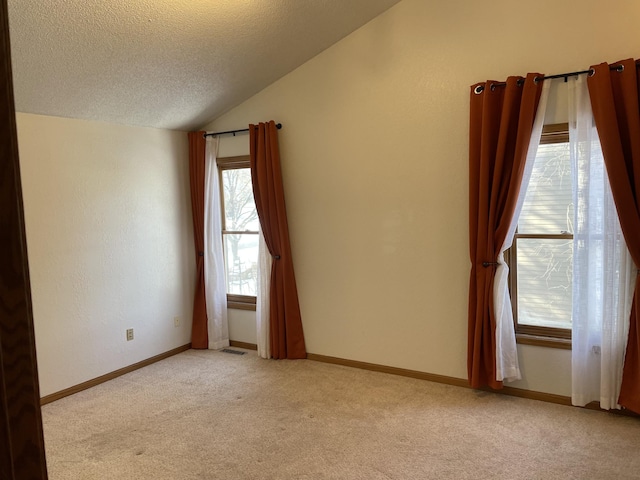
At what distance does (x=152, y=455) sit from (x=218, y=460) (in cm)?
44

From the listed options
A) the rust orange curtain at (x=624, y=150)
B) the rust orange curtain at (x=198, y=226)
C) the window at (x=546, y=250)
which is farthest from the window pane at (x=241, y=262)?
the rust orange curtain at (x=624, y=150)

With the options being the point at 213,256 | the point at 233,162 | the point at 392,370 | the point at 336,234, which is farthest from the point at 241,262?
the point at 392,370

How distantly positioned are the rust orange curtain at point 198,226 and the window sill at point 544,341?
307 centimetres

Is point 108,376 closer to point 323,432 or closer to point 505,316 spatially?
point 323,432

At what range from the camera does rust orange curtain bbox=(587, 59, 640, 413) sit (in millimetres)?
3066

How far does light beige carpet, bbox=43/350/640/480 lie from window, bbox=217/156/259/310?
1132 millimetres

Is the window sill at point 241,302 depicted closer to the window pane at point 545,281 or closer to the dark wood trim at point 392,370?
the dark wood trim at point 392,370

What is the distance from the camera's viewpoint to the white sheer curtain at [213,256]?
16.3 ft

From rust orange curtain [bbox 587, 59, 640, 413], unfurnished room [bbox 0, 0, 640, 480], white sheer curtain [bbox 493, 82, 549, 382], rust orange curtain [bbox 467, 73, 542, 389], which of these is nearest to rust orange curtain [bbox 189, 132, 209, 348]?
unfurnished room [bbox 0, 0, 640, 480]

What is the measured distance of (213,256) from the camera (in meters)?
5.04

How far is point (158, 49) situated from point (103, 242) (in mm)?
1766

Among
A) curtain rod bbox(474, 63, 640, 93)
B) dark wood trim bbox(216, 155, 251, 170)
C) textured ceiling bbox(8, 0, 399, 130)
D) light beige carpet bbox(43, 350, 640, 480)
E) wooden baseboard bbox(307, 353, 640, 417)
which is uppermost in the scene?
textured ceiling bbox(8, 0, 399, 130)

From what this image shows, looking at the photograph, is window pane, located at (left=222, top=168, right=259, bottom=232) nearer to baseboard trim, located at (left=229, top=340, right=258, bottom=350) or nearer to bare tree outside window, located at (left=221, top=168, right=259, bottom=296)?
bare tree outside window, located at (left=221, top=168, right=259, bottom=296)

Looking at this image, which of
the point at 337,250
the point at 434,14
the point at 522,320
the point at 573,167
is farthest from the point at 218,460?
the point at 434,14
